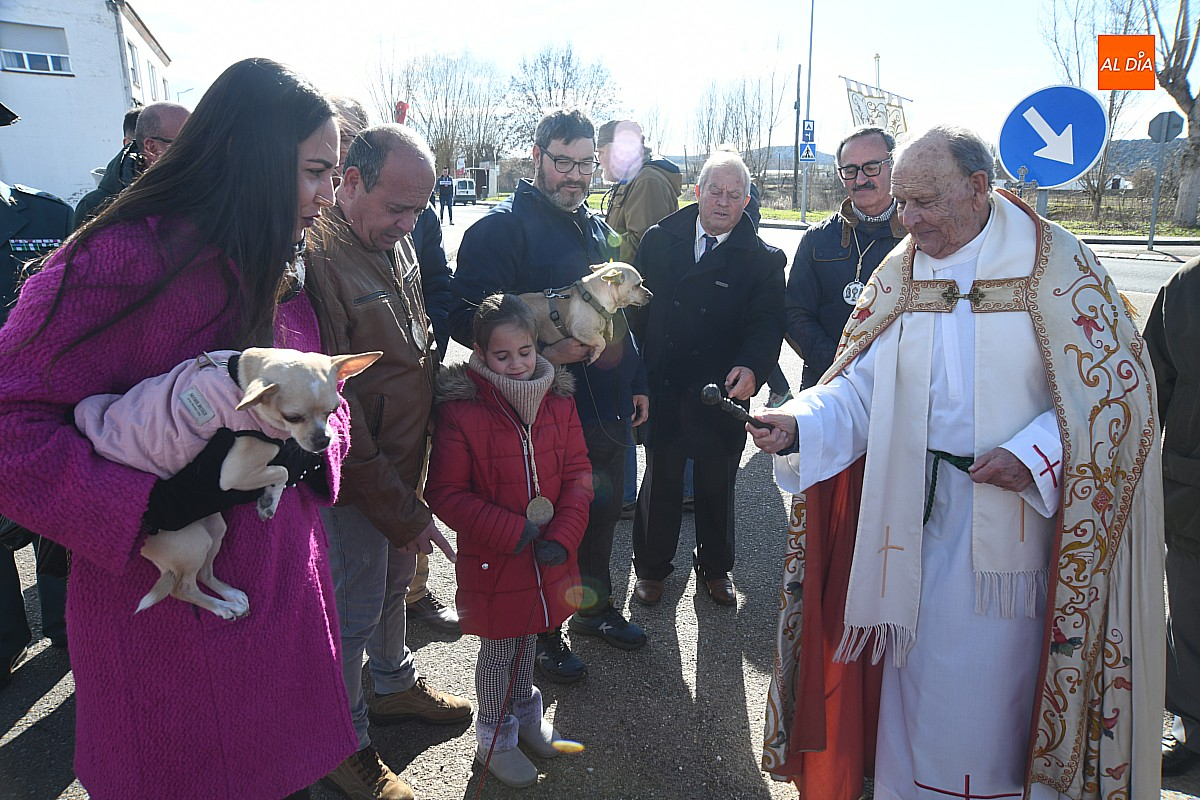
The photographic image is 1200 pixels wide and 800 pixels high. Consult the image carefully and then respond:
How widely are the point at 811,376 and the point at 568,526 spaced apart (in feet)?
7.72

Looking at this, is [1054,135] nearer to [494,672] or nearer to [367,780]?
[494,672]

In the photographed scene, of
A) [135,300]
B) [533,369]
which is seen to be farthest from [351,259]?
[135,300]

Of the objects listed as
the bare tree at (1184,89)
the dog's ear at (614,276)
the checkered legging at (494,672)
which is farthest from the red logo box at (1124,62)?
the bare tree at (1184,89)

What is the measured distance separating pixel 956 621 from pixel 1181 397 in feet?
4.62

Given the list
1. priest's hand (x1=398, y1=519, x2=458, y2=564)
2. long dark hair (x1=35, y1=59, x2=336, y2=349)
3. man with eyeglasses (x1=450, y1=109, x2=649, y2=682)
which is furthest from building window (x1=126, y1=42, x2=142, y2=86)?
long dark hair (x1=35, y1=59, x2=336, y2=349)

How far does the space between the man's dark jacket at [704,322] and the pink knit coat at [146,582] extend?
103 inches

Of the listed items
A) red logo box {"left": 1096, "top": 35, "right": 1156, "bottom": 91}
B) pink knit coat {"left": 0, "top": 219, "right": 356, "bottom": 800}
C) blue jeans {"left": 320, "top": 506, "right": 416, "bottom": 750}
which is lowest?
blue jeans {"left": 320, "top": 506, "right": 416, "bottom": 750}

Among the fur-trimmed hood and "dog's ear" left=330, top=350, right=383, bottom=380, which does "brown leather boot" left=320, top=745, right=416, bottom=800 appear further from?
"dog's ear" left=330, top=350, right=383, bottom=380

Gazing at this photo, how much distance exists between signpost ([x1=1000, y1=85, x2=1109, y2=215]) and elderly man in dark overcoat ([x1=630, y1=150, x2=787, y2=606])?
78.4 inches

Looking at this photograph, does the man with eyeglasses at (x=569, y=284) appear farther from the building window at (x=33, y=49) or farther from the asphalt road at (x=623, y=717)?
the building window at (x=33, y=49)

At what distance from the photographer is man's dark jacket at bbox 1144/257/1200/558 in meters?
2.79

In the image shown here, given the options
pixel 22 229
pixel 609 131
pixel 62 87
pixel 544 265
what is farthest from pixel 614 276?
pixel 62 87

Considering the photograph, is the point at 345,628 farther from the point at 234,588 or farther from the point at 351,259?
the point at 351,259

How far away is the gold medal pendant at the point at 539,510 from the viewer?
283 cm
